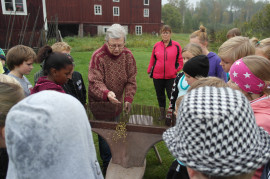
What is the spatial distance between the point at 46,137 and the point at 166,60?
405 centimetres

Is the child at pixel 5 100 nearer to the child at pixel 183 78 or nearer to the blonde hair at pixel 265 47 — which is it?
the child at pixel 183 78

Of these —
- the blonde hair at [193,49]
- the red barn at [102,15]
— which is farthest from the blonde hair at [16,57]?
the red barn at [102,15]

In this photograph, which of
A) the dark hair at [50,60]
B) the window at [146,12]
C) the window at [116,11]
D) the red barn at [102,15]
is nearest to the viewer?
the dark hair at [50,60]

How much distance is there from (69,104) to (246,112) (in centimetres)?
70

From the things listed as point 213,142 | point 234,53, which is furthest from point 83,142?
point 234,53

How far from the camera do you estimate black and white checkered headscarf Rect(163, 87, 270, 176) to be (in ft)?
2.70

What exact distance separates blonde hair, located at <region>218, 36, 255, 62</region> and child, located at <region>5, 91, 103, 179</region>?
2070mm

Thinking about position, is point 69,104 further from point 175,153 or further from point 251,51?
point 251,51

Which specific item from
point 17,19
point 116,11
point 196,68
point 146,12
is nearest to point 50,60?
point 196,68

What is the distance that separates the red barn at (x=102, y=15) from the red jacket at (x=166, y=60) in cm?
2471

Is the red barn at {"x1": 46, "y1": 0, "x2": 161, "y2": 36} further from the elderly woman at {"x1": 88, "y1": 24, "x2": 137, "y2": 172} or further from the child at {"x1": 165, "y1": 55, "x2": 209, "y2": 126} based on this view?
the child at {"x1": 165, "y1": 55, "x2": 209, "y2": 126}

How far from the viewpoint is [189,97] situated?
3.02ft

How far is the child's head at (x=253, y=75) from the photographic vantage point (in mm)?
1710

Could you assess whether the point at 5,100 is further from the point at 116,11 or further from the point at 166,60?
the point at 116,11
